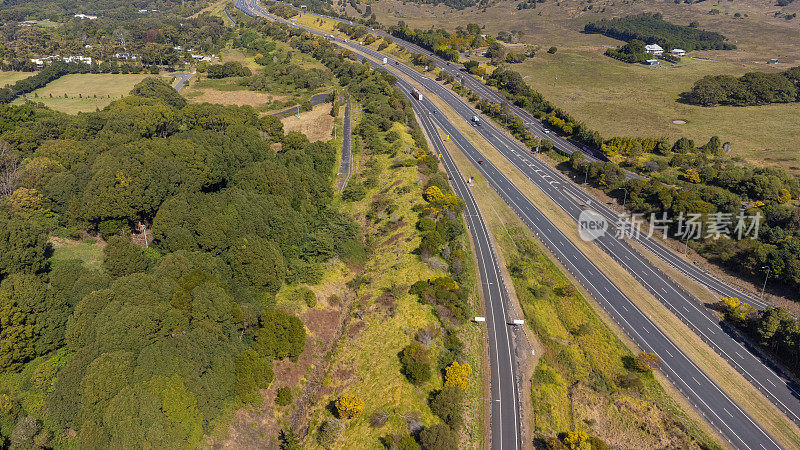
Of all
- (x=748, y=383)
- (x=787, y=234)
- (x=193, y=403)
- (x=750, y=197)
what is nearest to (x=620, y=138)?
(x=750, y=197)

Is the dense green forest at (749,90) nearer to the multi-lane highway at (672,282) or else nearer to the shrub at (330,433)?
the multi-lane highway at (672,282)

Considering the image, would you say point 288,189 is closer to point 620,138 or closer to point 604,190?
point 604,190

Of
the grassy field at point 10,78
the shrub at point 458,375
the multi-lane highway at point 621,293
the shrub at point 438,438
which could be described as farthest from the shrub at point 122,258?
the grassy field at point 10,78

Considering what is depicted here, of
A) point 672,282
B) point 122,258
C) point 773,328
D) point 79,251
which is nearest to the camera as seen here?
point 122,258

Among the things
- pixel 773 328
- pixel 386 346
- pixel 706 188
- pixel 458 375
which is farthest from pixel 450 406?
pixel 706 188

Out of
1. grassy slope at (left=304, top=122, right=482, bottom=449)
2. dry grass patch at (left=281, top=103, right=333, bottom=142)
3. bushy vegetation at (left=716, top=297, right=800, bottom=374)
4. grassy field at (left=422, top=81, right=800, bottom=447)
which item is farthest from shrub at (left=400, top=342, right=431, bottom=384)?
dry grass patch at (left=281, top=103, right=333, bottom=142)

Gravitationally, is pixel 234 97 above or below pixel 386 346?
below

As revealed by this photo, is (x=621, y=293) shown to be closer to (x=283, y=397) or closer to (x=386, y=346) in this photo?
(x=386, y=346)
